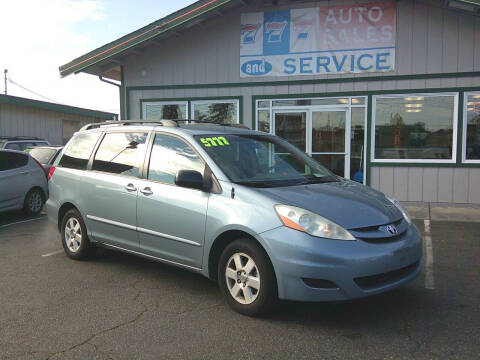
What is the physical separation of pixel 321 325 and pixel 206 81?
8746mm

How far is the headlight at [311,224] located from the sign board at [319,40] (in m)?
7.57

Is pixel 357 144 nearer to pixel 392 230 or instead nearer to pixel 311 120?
pixel 311 120

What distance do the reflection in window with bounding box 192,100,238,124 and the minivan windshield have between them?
20.6ft

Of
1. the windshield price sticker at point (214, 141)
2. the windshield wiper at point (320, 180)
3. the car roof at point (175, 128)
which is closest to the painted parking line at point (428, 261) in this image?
the windshield wiper at point (320, 180)

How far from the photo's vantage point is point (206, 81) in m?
11.5

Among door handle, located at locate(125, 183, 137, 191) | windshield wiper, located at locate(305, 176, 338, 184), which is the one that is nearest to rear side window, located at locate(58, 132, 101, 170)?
door handle, located at locate(125, 183, 137, 191)

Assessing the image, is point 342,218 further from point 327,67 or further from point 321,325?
point 327,67

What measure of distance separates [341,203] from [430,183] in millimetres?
7085

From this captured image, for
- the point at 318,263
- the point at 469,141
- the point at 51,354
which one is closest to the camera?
the point at 51,354

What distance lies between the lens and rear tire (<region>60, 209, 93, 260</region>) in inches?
225

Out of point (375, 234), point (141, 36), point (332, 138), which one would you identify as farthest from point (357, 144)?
point (375, 234)

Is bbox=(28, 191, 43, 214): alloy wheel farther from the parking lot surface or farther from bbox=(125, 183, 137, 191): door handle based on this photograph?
bbox=(125, 183, 137, 191): door handle

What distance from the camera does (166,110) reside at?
12.0m

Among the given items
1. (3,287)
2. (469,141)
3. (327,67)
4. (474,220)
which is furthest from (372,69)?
(3,287)
